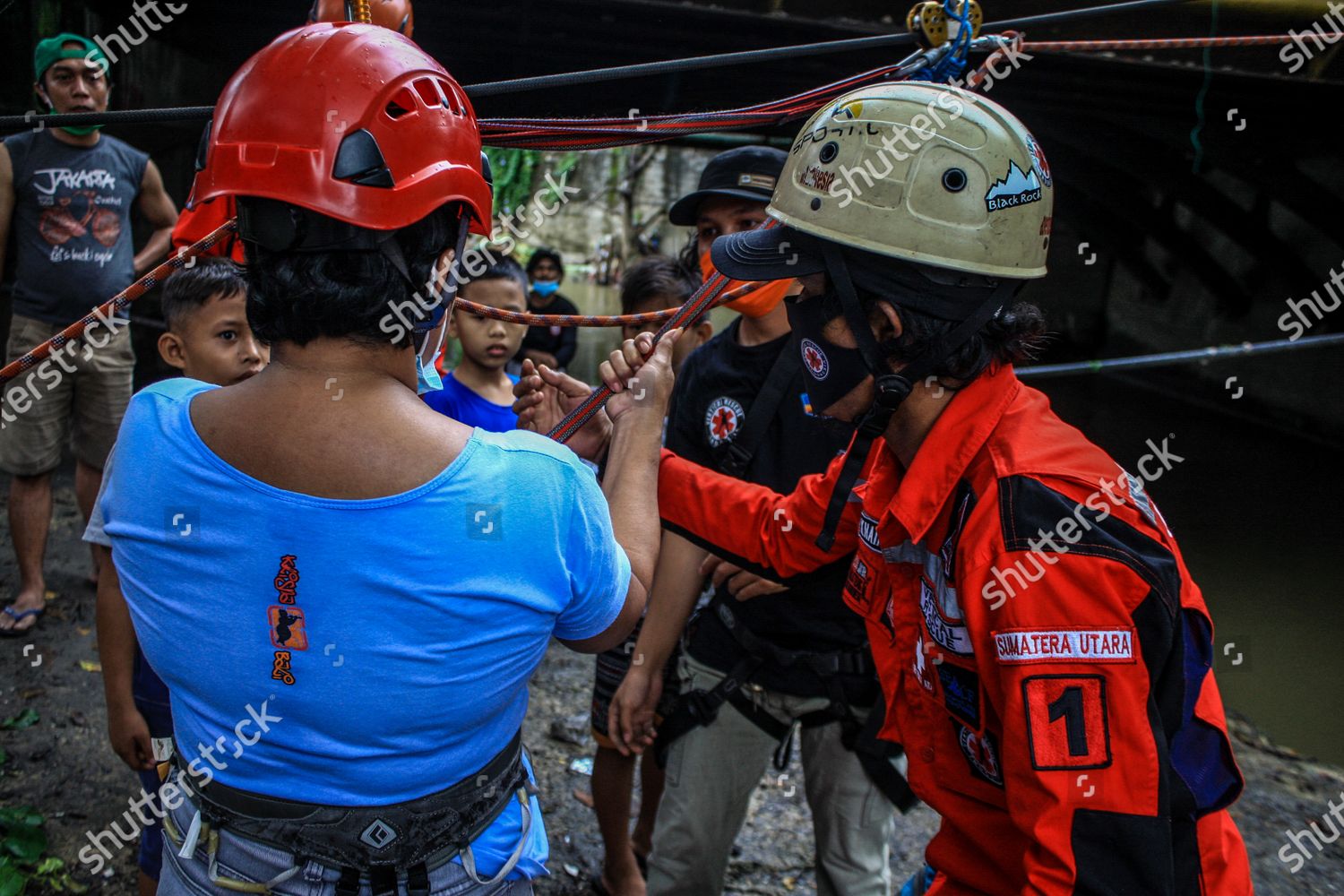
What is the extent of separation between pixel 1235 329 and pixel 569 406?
13.2 metres

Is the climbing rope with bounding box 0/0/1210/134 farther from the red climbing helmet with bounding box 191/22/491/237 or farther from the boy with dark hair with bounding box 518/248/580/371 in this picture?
the boy with dark hair with bounding box 518/248/580/371

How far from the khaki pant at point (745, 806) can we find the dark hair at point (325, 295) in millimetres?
1740

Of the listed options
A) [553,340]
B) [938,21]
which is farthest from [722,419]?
[553,340]

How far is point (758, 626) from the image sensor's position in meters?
2.69

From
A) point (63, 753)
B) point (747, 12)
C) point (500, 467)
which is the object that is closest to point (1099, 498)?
point (500, 467)

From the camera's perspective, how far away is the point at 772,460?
2725 mm

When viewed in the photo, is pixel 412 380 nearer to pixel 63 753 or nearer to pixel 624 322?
pixel 624 322

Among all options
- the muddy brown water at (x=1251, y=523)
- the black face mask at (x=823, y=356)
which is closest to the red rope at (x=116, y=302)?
the black face mask at (x=823, y=356)

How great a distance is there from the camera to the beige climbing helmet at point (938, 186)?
1.68 m

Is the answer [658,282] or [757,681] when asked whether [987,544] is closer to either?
[757,681]

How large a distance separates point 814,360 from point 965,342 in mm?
283

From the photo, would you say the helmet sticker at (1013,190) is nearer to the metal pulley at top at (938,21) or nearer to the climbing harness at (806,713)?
the metal pulley at top at (938,21)

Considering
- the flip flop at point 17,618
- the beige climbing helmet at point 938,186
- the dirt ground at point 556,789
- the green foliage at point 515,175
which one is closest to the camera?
the beige climbing helmet at point 938,186

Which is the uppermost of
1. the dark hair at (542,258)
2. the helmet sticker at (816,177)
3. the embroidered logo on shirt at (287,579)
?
the helmet sticker at (816,177)
